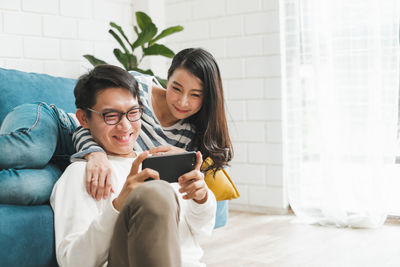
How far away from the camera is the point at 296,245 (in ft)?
8.74

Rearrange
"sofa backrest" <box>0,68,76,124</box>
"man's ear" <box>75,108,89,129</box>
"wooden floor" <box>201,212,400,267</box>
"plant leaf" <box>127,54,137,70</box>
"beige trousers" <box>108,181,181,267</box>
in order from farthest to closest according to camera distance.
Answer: "plant leaf" <box>127,54,137,70</box>, "wooden floor" <box>201,212,400,267</box>, "sofa backrest" <box>0,68,76,124</box>, "man's ear" <box>75,108,89,129</box>, "beige trousers" <box>108,181,181,267</box>

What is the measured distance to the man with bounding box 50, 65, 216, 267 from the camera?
1028mm

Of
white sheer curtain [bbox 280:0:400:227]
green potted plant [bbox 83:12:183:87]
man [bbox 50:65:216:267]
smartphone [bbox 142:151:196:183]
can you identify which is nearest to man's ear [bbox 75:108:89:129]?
man [bbox 50:65:216:267]

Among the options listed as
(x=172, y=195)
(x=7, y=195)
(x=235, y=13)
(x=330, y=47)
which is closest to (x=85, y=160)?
(x=7, y=195)

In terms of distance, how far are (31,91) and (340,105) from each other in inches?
74.7

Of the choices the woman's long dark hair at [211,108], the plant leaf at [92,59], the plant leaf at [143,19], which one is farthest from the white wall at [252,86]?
the woman's long dark hair at [211,108]

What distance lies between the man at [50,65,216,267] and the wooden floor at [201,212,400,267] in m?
1.01

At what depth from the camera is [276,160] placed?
3.34 meters

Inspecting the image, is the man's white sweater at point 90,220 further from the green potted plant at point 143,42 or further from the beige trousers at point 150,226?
the green potted plant at point 143,42

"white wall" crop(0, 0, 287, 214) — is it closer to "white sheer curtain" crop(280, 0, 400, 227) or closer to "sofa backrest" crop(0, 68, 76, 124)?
"white sheer curtain" crop(280, 0, 400, 227)

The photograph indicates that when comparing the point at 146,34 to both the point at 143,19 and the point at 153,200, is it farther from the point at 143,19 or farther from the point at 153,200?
the point at 153,200

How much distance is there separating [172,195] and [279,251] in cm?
164

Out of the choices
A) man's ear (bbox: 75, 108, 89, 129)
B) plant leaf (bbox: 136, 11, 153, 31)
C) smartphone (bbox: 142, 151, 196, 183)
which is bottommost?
smartphone (bbox: 142, 151, 196, 183)

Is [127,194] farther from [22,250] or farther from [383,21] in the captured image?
[383,21]
